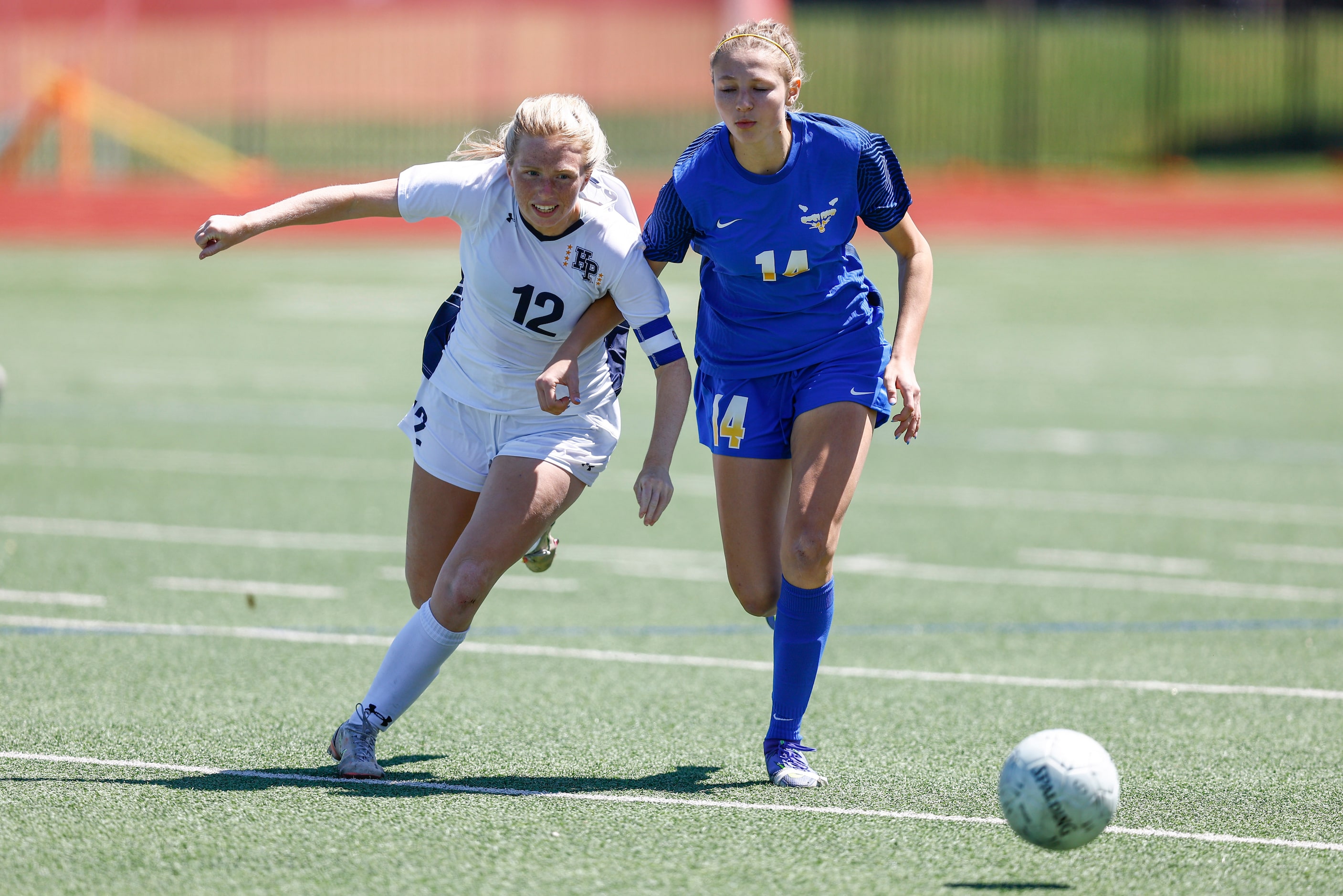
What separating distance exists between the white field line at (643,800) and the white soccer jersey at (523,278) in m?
1.18

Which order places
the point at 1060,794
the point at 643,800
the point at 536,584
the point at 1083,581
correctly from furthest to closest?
the point at 1083,581 → the point at 536,584 → the point at 643,800 → the point at 1060,794

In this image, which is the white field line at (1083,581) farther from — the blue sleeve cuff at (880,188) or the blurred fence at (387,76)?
the blurred fence at (387,76)

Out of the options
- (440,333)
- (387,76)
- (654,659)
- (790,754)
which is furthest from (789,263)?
(387,76)

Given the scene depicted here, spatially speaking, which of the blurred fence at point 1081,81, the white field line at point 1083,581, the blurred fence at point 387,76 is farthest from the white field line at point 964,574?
the blurred fence at point 1081,81

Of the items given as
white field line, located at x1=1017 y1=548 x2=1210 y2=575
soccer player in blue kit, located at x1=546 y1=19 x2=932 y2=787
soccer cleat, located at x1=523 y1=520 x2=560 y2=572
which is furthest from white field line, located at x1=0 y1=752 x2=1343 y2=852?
white field line, located at x1=1017 y1=548 x2=1210 y2=575

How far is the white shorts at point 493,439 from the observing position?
5.15 m

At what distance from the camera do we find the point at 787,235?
16.7 feet

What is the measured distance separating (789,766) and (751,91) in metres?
2.06

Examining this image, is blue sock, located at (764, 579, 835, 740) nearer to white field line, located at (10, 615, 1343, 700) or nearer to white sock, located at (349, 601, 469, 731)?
white sock, located at (349, 601, 469, 731)

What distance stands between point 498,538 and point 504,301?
75 cm

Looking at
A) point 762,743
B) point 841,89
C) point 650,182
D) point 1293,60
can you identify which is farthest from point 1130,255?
point 762,743

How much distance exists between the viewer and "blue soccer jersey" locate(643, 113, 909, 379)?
5082mm

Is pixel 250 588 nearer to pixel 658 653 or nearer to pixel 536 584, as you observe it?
pixel 536 584

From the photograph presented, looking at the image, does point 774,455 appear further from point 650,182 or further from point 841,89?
point 841,89
